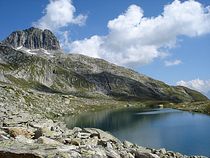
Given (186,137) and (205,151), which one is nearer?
(205,151)

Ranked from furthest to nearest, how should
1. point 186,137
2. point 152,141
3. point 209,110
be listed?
point 209,110, point 186,137, point 152,141

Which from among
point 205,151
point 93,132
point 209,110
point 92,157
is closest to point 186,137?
point 205,151

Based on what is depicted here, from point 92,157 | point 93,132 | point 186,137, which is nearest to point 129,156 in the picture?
point 92,157

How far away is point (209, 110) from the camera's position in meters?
144

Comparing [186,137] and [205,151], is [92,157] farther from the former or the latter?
[186,137]

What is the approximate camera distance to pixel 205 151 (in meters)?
54.4

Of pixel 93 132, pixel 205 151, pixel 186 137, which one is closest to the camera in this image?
pixel 93 132

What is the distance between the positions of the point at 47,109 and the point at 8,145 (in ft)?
334

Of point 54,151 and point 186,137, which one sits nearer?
point 54,151

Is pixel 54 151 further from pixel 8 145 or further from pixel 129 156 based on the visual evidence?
pixel 129 156

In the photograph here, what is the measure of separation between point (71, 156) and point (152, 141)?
50.4 meters

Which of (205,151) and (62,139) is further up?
(62,139)

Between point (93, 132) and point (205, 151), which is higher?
point (93, 132)

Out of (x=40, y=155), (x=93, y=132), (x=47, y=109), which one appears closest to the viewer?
(x=40, y=155)
